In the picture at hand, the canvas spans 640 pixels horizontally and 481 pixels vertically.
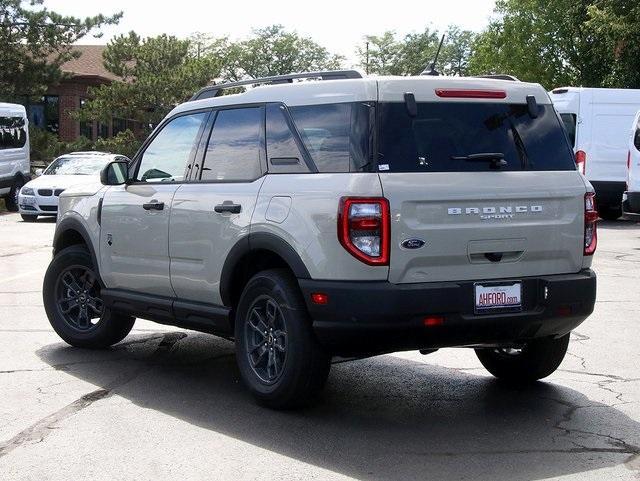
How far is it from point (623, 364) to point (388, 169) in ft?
9.98

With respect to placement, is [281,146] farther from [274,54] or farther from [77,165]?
[274,54]

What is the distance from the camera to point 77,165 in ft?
85.1

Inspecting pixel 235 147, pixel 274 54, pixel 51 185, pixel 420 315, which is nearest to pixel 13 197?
pixel 51 185

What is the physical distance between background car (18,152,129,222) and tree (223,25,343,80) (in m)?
50.5

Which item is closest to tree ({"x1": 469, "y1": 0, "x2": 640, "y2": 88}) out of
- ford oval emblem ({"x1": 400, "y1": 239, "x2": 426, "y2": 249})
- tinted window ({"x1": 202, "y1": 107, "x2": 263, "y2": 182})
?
tinted window ({"x1": 202, "y1": 107, "x2": 263, "y2": 182})

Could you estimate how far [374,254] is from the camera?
5.89 meters

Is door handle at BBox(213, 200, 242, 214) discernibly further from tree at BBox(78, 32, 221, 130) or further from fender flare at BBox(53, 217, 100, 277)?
tree at BBox(78, 32, 221, 130)

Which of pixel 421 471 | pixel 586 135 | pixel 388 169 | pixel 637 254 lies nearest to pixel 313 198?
pixel 388 169

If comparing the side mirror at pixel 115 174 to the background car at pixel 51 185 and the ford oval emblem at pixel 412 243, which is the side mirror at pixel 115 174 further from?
the background car at pixel 51 185

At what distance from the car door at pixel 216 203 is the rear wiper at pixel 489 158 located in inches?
50.3

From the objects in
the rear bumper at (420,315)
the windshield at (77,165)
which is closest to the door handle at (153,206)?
the rear bumper at (420,315)

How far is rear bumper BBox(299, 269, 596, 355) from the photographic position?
5.88 m

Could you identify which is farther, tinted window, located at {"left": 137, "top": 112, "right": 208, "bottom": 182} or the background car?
the background car

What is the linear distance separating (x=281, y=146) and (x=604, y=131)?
18545 millimetres
